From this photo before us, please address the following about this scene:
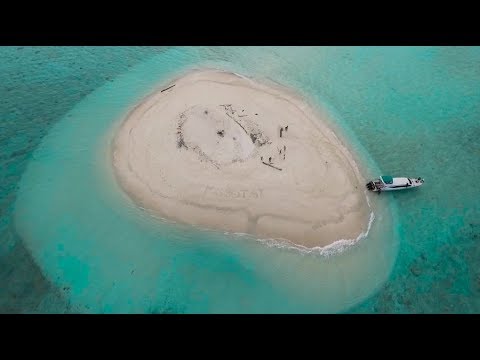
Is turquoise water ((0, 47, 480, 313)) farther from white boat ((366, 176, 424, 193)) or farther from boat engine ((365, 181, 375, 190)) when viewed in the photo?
boat engine ((365, 181, 375, 190))

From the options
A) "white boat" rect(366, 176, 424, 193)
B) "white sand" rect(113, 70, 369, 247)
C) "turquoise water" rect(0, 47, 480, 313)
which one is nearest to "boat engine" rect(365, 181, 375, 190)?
"white boat" rect(366, 176, 424, 193)

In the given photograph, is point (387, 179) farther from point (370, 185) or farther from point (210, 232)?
point (210, 232)

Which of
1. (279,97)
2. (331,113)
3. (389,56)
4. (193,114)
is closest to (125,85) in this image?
(193,114)

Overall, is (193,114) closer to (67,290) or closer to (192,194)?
(192,194)

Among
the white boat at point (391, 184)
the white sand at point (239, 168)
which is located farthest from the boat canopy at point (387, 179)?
the white sand at point (239, 168)

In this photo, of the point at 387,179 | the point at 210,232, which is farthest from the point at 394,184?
the point at 210,232

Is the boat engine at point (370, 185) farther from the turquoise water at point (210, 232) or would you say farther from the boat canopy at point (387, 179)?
the turquoise water at point (210, 232)
